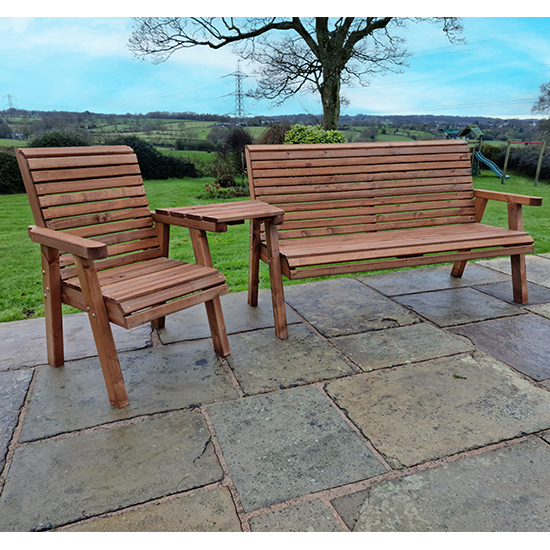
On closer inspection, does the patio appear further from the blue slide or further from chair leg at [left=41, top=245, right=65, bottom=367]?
the blue slide

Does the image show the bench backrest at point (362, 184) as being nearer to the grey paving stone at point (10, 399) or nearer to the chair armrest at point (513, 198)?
the chair armrest at point (513, 198)

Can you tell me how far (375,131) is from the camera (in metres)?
12.3

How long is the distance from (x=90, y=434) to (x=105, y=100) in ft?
38.6

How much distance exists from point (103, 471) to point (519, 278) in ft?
9.85

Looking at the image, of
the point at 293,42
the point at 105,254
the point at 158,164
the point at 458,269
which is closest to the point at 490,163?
the point at 293,42

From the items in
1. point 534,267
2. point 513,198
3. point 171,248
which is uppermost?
point 513,198

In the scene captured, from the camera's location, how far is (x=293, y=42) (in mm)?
13695

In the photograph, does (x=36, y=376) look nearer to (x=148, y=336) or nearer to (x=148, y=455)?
(x=148, y=336)

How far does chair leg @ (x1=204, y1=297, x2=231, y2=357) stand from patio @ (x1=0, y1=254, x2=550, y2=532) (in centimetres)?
7

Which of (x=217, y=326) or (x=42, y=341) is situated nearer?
(x=217, y=326)

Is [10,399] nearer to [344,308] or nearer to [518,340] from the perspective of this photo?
[344,308]

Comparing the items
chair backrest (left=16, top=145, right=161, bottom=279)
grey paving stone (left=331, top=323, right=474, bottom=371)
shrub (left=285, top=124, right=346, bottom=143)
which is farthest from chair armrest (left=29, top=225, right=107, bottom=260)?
shrub (left=285, top=124, right=346, bottom=143)

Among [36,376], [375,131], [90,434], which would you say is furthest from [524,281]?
[375,131]

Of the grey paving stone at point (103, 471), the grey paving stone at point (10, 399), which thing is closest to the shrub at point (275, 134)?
the grey paving stone at point (10, 399)
